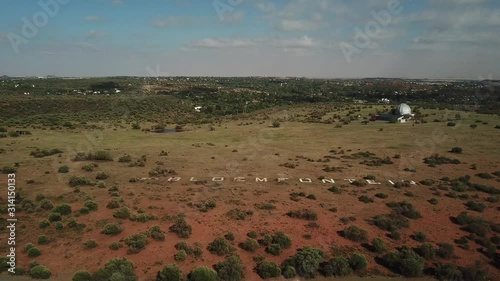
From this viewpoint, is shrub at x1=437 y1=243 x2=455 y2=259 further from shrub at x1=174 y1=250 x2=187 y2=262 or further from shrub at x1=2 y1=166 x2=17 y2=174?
shrub at x1=2 y1=166 x2=17 y2=174

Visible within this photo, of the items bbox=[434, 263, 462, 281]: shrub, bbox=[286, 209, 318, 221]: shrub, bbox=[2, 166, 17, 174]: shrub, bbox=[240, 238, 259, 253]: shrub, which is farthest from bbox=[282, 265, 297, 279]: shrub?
bbox=[2, 166, 17, 174]: shrub

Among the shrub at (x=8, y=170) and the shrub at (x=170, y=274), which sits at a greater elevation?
the shrub at (x=8, y=170)

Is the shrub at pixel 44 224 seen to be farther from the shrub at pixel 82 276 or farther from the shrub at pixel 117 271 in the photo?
the shrub at pixel 117 271

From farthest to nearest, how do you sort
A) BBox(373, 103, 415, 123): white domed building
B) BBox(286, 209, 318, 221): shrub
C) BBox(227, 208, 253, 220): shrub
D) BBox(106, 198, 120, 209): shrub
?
BBox(373, 103, 415, 123): white domed building < BBox(106, 198, 120, 209): shrub < BBox(286, 209, 318, 221): shrub < BBox(227, 208, 253, 220): shrub

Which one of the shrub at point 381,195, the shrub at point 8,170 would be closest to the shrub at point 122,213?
the shrub at point 8,170

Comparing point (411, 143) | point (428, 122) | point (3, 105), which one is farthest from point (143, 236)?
point (3, 105)

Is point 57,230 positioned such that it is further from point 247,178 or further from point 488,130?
point 488,130
